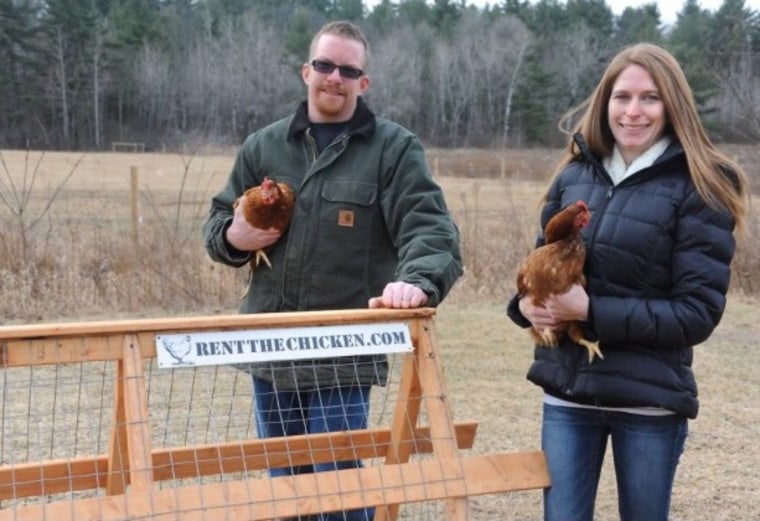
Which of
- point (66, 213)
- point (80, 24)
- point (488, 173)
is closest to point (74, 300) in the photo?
point (66, 213)

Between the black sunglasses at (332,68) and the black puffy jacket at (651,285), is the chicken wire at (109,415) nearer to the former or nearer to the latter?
the black sunglasses at (332,68)

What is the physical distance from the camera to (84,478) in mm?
3145

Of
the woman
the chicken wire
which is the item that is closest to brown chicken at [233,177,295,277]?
the woman

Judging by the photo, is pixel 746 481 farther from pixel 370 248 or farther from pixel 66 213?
pixel 66 213

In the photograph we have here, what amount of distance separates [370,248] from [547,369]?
0.81m

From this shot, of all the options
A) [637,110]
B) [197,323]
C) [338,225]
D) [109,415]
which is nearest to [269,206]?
[338,225]

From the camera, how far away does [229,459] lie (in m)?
3.25

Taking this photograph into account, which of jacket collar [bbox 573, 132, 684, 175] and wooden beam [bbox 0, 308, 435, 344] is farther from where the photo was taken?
jacket collar [bbox 573, 132, 684, 175]

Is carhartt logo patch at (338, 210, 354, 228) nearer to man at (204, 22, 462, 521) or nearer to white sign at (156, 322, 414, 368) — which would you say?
man at (204, 22, 462, 521)

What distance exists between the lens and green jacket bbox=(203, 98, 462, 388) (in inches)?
127

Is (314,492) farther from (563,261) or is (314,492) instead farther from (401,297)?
(563,261)

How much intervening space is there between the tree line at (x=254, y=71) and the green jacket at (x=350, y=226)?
156 feet

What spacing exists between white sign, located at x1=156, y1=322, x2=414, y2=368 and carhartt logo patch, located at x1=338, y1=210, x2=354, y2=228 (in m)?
0.56

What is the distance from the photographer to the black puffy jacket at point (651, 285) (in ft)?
8.35
